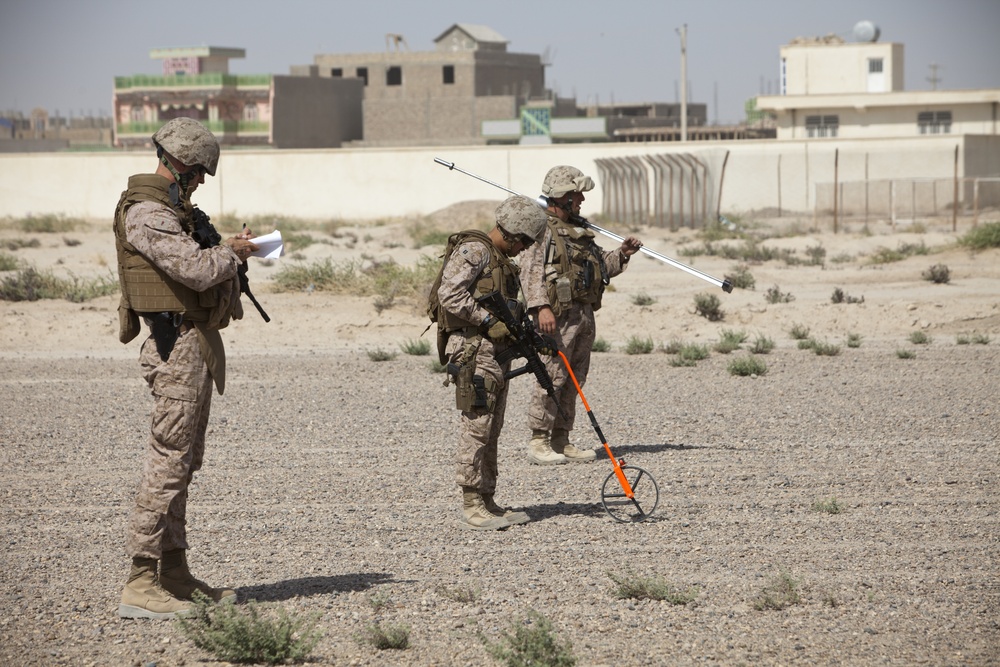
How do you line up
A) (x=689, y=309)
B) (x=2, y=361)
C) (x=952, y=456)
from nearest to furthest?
(x=952, y=456)
(x=2, y=361)
(x=689, y=309)

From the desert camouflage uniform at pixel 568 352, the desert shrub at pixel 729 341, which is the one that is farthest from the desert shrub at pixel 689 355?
the desert camouflage uniform at pixel 568 352

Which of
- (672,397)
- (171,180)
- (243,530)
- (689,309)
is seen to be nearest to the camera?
(171,180)

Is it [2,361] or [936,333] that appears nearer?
[2,361]

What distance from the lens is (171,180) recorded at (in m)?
5.03

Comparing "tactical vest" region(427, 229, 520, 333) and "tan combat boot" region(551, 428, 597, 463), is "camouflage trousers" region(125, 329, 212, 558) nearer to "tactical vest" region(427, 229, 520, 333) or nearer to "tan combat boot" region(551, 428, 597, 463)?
"tactical vest" region(427, 229, 520, 333)

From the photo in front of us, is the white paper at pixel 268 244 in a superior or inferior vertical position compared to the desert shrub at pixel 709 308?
superior

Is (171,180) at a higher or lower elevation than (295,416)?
higher

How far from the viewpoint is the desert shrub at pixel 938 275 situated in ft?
64.7

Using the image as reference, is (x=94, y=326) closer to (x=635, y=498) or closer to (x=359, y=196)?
(x=635, y=498)

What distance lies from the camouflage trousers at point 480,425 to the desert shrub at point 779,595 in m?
1.69

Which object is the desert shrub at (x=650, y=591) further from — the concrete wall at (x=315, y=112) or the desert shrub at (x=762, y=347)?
the concrete wall at (x=315, y=112)

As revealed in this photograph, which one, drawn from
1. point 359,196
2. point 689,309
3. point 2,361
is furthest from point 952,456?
point 359,196

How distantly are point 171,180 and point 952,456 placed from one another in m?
5.69

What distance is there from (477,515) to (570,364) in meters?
1.90
